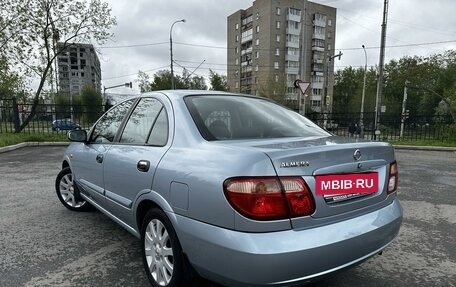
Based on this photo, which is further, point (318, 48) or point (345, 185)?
point (318, 48)

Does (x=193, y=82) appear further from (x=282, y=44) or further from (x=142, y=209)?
(x=142, y=209)

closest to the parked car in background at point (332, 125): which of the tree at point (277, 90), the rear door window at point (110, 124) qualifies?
the rear door window at point (110, 124)

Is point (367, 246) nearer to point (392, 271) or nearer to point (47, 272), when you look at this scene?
point (392, 271)

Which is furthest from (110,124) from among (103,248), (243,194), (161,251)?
(243,194)

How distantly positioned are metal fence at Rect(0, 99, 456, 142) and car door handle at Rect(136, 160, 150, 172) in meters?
13.2

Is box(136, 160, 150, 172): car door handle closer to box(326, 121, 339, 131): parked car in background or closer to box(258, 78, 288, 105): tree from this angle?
box(326, 121, 339, 131): parked car in background

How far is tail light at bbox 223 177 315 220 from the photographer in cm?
194

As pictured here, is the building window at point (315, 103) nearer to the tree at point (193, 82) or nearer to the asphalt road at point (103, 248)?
the tree at point (193, 82)

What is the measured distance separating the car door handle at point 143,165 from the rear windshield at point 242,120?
1.63 feet

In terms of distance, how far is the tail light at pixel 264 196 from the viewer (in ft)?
6.37

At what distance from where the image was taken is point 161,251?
2.53 meters

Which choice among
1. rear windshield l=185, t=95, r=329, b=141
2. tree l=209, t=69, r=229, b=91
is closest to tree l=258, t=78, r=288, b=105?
tree l=209, t=69, r=229, b=91

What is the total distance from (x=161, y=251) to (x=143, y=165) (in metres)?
0.66

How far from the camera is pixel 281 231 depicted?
1.96 m
